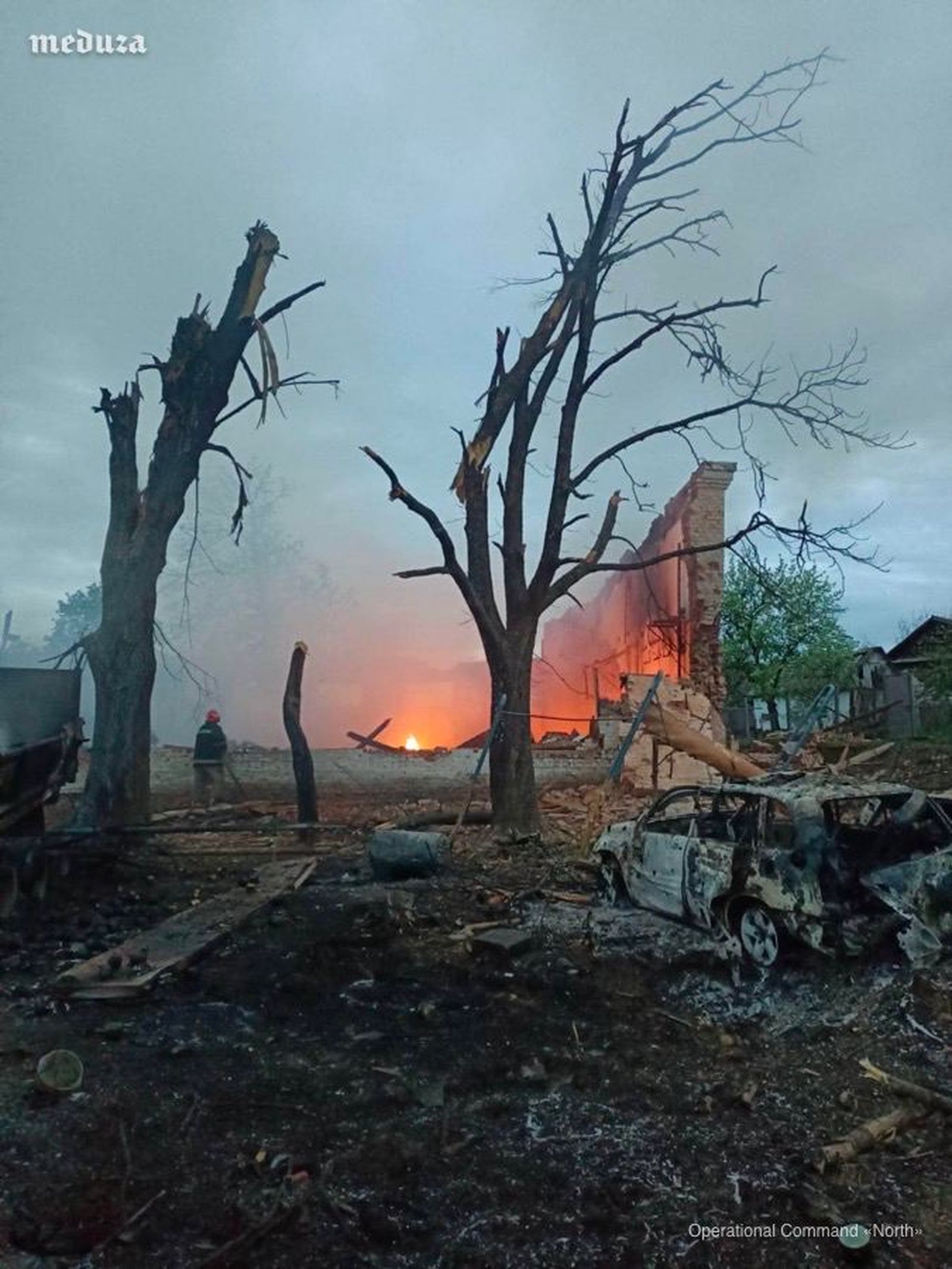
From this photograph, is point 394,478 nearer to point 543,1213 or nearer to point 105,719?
point 105,719

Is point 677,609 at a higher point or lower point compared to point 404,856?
higher

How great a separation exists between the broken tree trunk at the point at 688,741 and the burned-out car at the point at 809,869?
4694mm

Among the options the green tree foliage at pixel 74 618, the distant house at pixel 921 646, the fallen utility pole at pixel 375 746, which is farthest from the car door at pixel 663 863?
the green tree foliage at pixel 74 618

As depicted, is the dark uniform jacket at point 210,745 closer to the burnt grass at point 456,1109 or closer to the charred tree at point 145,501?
the charred tree at point 145,501

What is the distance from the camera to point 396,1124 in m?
4.41

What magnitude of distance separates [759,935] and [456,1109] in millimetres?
3256

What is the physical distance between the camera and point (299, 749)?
Answer: 43.4 feet

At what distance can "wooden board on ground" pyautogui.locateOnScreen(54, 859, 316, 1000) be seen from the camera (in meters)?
6.28

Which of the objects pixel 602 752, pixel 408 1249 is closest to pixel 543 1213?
pixel 408 1249

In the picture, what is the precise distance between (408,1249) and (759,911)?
4327 mm

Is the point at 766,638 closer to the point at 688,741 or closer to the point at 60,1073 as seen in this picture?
the point at 688,741

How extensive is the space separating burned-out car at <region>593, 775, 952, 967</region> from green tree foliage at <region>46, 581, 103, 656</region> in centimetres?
5370

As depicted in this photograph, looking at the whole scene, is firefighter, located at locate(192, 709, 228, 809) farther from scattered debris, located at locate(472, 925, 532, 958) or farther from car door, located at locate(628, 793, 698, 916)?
scattered debris, located at locate(472, 925, 532, 958)

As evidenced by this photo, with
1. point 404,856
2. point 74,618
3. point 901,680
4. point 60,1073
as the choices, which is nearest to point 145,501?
point 404,856
